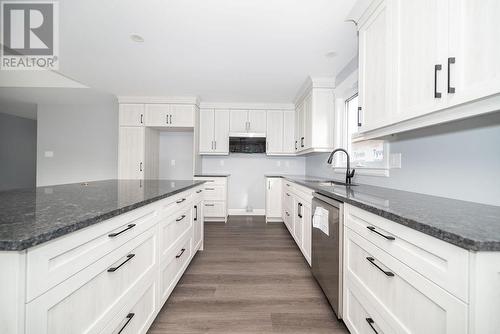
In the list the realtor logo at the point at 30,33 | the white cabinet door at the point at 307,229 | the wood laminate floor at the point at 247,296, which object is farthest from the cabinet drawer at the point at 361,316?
the realtor logo at the point at 30,33

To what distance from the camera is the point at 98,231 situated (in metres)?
0.80

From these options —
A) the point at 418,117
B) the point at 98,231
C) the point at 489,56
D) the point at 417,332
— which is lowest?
the point at 417,332

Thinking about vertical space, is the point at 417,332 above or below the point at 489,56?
below

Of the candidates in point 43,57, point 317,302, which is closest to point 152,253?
point 317,302

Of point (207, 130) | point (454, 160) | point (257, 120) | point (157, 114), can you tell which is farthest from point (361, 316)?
point (157, 114)

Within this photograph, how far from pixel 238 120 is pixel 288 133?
43.2 inches

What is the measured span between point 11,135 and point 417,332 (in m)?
8.97

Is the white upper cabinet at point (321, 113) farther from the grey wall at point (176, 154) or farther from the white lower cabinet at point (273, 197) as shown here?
the grey wall at point (176, 154)

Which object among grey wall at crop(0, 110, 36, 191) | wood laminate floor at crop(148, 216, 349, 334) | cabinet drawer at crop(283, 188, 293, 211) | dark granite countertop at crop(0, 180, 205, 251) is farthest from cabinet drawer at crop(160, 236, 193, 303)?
grey wall at crop(0, 110, 36, 191)

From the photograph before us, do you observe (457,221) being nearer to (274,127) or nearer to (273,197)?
(273,197)

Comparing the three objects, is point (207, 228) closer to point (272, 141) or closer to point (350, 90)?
point (272, 141)

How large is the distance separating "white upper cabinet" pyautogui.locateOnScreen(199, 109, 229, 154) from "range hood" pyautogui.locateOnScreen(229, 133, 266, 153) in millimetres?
156

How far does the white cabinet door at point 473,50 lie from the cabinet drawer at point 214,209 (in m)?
3.54

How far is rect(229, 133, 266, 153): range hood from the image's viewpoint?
168 inches
